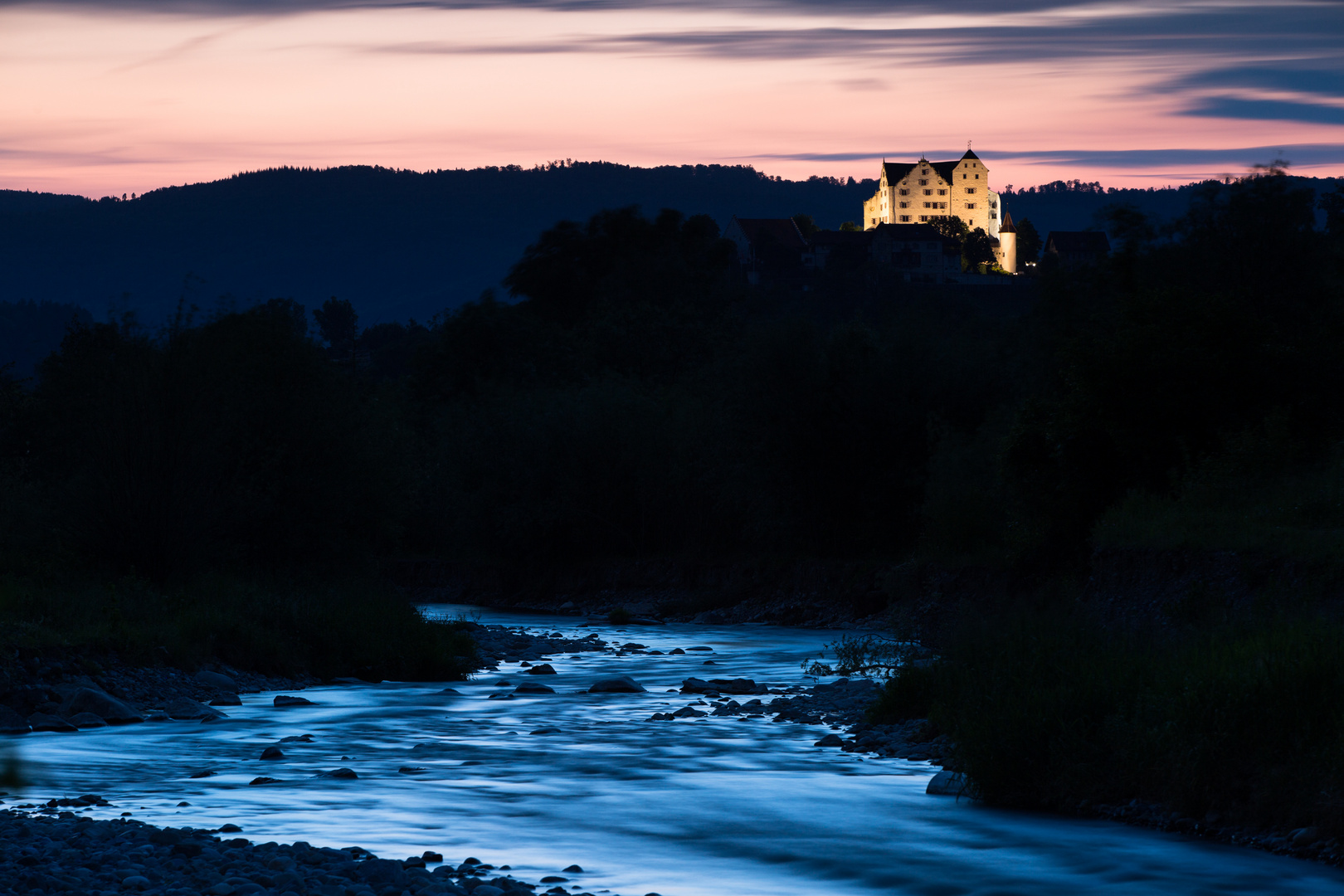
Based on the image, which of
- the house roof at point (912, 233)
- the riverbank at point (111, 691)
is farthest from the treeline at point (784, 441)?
the house roof at point (912, 233)

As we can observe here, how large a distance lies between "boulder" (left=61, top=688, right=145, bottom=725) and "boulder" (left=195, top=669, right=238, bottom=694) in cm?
274

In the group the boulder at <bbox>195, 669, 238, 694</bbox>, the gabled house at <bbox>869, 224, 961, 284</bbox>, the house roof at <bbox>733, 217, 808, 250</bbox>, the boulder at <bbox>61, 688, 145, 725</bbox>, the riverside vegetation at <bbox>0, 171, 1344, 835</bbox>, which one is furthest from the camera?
the house roof at <bbox>733, 217, 808, 250</bbox>

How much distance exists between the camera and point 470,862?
1228 cm

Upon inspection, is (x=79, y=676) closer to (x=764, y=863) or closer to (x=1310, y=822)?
(x=764, y=863)

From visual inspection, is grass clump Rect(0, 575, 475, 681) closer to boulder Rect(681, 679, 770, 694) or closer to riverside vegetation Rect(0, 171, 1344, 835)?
riverside vegetation Rect(0, 171, 1344, 835)

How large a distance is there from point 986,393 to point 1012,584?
37.8 feet

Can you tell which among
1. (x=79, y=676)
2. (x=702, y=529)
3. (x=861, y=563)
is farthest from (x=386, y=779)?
(x=702, y=529)

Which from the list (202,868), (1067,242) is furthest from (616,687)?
(1067,242)

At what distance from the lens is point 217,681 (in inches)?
950

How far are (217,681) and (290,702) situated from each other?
1.80 m

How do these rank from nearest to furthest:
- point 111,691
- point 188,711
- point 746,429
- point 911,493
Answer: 1. point 188,711
2. point 111,691
3. point 911,493
4. point 746,429

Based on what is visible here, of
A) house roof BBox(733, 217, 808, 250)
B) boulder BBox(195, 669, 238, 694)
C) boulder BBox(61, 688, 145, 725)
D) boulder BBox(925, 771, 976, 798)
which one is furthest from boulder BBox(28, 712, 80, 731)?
house roof BBox(733, 217, 808, 250)

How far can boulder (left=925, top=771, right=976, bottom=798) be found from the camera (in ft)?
50.2

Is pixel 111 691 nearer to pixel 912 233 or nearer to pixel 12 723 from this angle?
pixel 12 723
